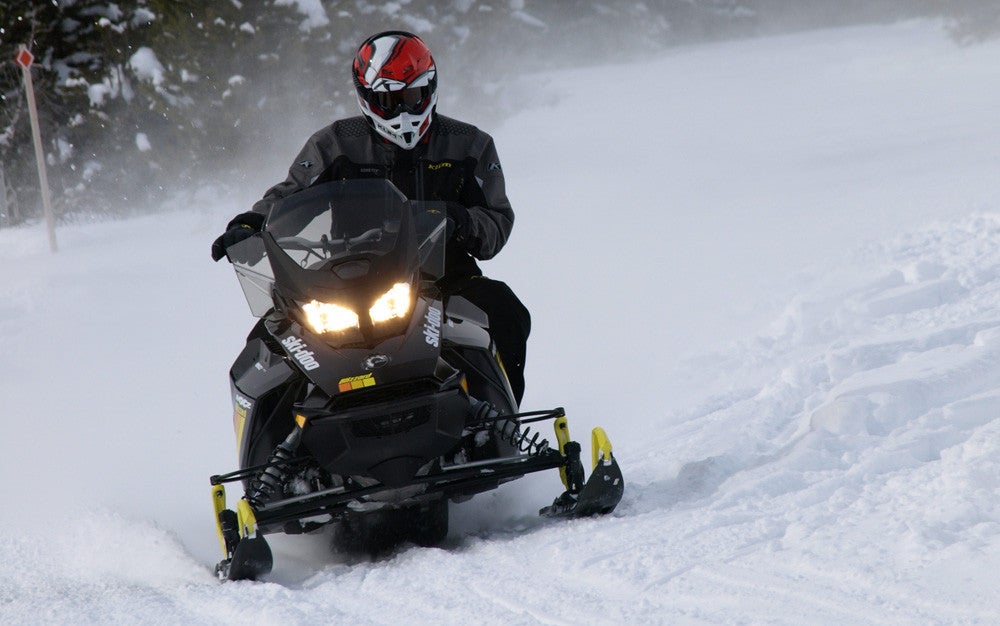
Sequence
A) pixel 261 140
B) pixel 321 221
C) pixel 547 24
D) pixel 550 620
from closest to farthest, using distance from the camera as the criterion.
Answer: pixel 550 620
pixel 321 221
pixel 261 140
pixel 547 24

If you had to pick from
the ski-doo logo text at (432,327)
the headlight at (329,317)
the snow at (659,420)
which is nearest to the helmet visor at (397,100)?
the ski-doo logo text at (432,327)

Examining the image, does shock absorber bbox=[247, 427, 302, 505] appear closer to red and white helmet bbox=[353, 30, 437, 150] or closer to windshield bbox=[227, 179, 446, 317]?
windshield bbox=[227, 179, 446, 317]

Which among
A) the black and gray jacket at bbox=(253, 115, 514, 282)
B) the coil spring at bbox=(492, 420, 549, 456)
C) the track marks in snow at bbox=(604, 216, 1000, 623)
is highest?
the black and gray jacket at bbox=(253, 115, 514, 282)

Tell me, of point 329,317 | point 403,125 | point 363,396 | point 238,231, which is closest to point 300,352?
point 329,317

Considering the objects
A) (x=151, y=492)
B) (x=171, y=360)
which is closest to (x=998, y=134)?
(x=171, y=360)

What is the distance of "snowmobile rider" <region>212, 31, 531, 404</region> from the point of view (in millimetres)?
4445

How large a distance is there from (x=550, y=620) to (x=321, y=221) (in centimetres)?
162

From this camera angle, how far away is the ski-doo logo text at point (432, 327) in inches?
146

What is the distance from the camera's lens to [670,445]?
4.96 meters

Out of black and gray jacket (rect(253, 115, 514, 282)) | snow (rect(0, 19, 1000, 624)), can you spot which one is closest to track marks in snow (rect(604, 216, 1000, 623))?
snow (rect(0, 19, 1000, 624))

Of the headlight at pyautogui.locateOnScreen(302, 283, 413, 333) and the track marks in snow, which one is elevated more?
the headlight at pyautogui.locateOnScreen(302, 283, 413, 333)

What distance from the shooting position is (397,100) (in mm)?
4465

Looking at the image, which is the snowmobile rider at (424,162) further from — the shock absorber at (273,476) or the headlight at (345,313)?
the shock absorber at (273,476)

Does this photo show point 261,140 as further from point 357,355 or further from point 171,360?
point 357,355
